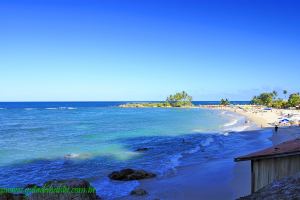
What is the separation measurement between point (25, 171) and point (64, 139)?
69.1 ft

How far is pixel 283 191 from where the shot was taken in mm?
6293

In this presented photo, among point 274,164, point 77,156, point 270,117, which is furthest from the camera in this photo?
point 270,117

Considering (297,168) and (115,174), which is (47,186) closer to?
(297,168)

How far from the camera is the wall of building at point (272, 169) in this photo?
39.4 feet

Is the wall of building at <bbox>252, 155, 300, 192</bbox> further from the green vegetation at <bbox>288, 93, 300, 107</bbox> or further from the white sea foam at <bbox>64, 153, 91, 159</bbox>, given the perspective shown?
the green vegetation at <bbox>288, 93, 300, 107</bbox>

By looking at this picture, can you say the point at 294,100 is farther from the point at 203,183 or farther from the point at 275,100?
the point at 203,183

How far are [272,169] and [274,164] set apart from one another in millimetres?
209

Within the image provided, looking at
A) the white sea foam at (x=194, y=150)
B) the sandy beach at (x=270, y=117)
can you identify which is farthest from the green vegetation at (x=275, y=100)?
the white sea foam at (x=194, y=150)

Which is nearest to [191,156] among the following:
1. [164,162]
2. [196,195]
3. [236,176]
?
[164,162]

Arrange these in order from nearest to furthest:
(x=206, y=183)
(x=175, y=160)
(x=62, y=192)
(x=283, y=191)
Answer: (x=283, y=191), (x=62, y=192), (x=206, y=183), (x=175, y=160)

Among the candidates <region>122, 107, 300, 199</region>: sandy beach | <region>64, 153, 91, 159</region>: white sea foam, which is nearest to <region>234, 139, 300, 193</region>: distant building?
<region>122, 107, 300, 199</region>: sandy beach

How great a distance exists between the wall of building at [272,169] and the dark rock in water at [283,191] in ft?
17.8

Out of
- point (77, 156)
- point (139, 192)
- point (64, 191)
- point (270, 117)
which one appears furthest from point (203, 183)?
point (270, 117)

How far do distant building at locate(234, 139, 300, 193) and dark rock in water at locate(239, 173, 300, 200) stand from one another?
17.6ft
